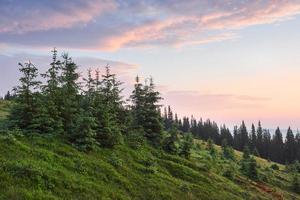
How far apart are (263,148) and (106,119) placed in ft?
455

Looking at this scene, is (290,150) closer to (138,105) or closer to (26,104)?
(138,105)

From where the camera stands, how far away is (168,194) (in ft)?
99.6

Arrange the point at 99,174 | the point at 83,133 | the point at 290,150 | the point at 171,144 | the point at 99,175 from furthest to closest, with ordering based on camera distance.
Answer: the point at 290,150 < the point at 171,144 < the point at 83,133 < the point at 99,174 < the point at 99,175

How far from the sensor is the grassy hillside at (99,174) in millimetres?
22453

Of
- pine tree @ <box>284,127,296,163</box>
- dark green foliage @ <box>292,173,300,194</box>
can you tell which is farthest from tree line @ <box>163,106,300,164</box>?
dark green foliage @ <box>292,173,300,194</box>

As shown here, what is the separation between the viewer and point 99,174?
28344mm

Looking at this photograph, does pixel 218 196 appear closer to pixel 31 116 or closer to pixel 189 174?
pixel 189 174

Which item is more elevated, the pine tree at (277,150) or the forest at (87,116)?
the forest at (87,116)

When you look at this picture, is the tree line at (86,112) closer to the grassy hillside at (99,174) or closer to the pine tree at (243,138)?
the grassy hillside at (99,174)

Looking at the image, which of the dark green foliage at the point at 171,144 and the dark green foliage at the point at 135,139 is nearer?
the dark green foliage at the point at 135,139

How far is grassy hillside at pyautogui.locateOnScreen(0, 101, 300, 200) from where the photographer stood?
22.5 metres

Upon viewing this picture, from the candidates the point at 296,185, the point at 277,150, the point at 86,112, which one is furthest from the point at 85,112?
the point at 277,150

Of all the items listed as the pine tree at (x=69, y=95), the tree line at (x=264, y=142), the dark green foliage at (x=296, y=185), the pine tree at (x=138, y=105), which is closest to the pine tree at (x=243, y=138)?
the tree line at (x=264, y=142)

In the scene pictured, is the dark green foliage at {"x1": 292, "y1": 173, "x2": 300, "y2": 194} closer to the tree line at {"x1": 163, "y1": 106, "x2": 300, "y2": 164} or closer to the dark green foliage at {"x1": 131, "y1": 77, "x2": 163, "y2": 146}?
the dark green foliage at {"x1": 131, "y1": 77, "x2": 163, "y2": 146}
